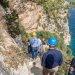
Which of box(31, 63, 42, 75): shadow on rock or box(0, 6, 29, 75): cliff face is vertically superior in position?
box(0, 6, 29, 75): cliff face

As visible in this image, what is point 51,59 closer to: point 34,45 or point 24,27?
point 34,45

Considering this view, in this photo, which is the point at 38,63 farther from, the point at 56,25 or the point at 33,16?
the point at 56,25

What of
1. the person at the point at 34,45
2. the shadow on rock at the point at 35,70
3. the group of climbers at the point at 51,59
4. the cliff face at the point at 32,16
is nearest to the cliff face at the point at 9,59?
the group of climbers at the point at 51,59

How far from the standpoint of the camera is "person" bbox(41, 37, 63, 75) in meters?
12.0

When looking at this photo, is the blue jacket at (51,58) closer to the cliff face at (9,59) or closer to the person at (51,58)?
the person at (51,58)

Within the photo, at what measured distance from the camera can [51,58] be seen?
1209 cm

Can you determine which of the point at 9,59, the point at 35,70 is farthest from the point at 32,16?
the point at 9,59

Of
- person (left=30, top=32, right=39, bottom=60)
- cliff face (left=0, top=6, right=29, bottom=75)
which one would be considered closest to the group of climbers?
cliff face (left=0, top=6, right=29, bottom=75)

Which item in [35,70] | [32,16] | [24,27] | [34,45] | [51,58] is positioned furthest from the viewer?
[32,16]

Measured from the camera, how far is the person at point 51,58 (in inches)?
472

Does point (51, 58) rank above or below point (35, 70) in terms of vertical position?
above

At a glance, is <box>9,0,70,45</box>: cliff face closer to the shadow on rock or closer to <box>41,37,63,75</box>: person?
the shadow on rock

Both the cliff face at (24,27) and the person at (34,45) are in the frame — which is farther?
the person at (34,45)

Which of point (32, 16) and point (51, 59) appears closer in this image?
point (51, 59)
